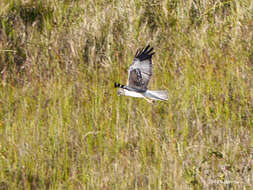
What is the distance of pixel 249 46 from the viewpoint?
3.72 metres

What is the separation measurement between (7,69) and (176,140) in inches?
77.5

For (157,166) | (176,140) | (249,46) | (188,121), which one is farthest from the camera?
(249,46)

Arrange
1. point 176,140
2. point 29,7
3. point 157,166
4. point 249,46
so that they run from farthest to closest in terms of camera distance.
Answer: point 29,7, point 249,46, point 176,140, point 157,166

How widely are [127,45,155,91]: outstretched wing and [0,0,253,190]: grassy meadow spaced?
295 mm

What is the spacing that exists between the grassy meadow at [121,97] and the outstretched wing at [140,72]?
0.30 meters

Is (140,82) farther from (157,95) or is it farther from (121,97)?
(121,97)

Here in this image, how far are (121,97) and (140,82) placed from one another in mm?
502

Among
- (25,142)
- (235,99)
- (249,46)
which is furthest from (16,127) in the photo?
(249,46)

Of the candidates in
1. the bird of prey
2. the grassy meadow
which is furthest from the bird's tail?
the grassy meadow

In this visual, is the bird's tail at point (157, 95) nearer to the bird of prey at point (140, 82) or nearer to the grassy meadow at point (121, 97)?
the bird of prey at point (140, 82)

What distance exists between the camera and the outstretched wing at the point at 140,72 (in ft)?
9.28

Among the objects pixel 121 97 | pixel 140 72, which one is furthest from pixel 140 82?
pixel 121 97

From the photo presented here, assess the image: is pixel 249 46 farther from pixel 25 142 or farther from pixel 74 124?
pixel 25 142

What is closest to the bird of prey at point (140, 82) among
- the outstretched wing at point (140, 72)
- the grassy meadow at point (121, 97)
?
the outstretched wing at point (140, 72)
